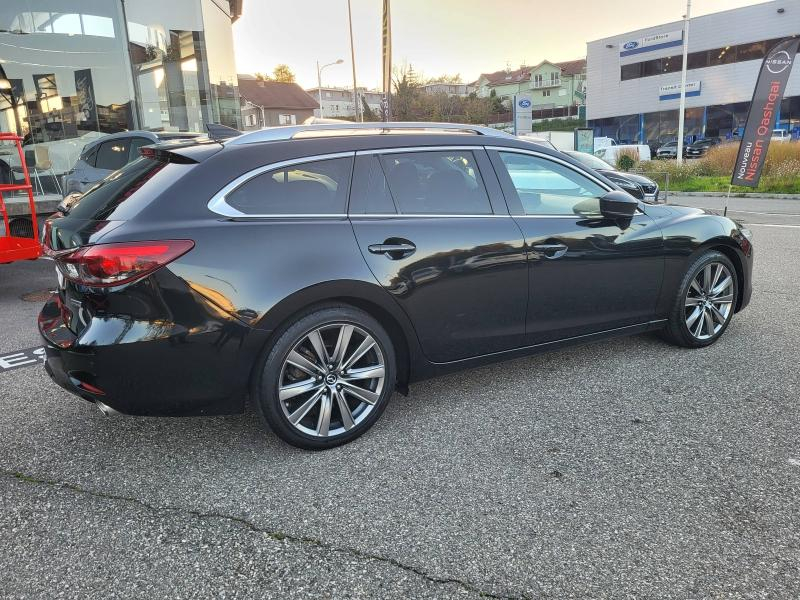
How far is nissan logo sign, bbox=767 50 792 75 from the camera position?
38.1 feet

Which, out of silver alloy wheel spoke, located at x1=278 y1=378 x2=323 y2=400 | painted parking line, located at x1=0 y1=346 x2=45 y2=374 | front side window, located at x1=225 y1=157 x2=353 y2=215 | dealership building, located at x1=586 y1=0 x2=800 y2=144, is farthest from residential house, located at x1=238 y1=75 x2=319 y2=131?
silver alloy wheel spoke, located at x1=278 y1=378 x2=323 y2=400

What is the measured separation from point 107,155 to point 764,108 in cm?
1183

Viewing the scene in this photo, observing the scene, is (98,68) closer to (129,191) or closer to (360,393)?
(129,191)

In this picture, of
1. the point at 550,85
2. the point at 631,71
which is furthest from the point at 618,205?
the point at 550,85

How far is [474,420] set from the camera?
3.52m

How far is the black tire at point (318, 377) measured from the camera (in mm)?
2975

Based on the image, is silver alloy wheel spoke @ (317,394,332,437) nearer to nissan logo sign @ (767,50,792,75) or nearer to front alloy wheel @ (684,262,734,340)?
front alloy wheel @ (684,262,734,340)

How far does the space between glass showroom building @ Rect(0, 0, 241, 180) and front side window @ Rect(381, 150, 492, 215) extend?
13.8 m

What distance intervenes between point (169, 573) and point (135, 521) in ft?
1.44

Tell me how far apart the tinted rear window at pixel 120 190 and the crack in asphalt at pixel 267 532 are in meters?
1.30

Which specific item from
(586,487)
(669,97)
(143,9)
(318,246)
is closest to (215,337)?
(318,246)

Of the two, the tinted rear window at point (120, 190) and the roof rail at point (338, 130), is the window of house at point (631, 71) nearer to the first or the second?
the roof rail at point (338, 130)

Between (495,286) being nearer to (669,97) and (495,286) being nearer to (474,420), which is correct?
(474,420)

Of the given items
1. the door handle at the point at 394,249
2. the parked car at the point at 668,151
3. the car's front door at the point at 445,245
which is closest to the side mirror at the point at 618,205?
the car's front door at the point at 445,245
